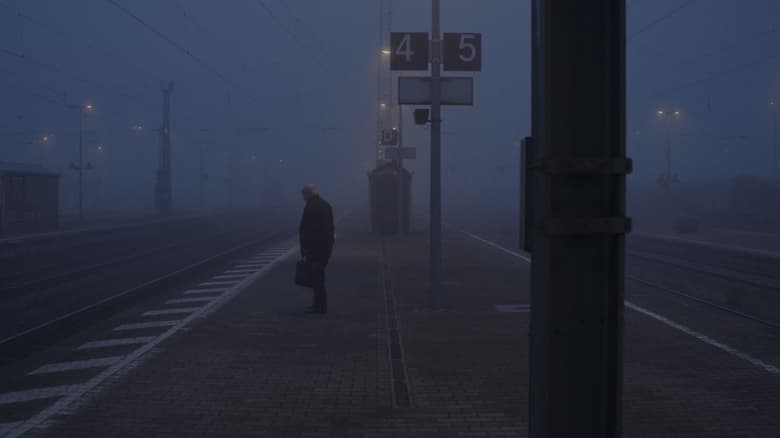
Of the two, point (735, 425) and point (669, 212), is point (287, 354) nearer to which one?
point (735, 425)

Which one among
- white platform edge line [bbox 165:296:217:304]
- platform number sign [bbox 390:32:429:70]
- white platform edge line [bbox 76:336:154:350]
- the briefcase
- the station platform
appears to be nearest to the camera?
the station platform

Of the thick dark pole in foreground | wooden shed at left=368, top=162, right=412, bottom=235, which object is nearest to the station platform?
the thick dark pole in foreground

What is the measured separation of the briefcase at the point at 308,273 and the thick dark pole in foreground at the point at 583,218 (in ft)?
25.8

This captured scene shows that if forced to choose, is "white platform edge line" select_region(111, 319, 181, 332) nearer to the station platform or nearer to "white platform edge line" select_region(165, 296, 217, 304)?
the station platform

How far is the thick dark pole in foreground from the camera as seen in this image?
10.6 ft

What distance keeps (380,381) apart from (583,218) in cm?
446

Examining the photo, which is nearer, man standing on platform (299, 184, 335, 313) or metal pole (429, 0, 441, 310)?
man standing on platform (299, 184, 335, 313)

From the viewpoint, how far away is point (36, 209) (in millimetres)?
34406

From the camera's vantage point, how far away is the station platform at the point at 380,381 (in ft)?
19.4

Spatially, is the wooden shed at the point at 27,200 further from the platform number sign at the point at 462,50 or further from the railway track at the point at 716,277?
the platform number sign at the point at 462,50

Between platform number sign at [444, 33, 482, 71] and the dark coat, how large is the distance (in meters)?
3.13

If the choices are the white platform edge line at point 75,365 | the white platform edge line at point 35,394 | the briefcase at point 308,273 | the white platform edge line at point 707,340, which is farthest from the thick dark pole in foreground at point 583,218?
the briefcase at point 308,273

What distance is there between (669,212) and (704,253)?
107 feet

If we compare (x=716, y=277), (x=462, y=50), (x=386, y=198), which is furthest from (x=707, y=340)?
(x=386, y=198)
